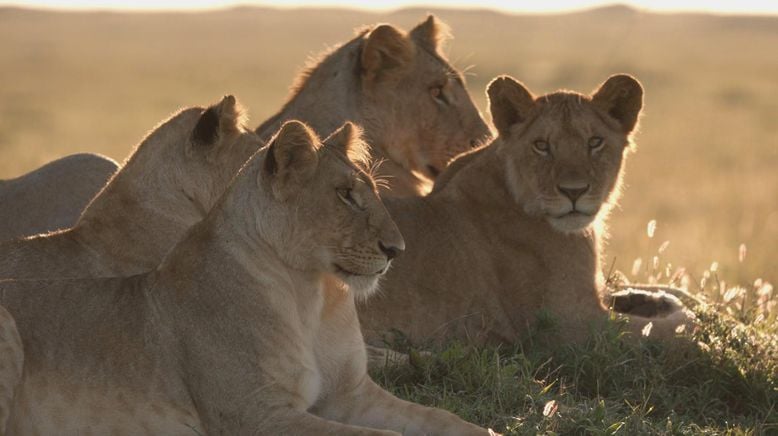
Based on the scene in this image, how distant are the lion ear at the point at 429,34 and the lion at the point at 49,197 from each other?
1952 mm

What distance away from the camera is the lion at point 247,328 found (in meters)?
4.84

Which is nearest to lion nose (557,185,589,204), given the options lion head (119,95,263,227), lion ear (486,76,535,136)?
lion ear (486,76,535,136)

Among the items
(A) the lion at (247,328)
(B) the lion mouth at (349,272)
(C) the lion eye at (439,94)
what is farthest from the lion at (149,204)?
(C) the lion eye at (439,94)

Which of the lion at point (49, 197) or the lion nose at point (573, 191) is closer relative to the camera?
the lion nose at point (573, 191)

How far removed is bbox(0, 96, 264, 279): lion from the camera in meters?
5.98

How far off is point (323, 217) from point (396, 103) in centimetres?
319

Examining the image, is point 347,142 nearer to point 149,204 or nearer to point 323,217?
point 323,217

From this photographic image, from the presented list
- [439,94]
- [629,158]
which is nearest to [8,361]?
[439,94]

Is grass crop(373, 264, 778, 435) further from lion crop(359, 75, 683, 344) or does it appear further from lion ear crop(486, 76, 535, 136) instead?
lion ear crop(486, 76, 535, 136)

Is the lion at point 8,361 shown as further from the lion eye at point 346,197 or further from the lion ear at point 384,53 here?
the lion ear at point 384,53

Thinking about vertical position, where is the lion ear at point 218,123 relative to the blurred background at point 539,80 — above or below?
above

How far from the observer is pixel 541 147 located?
6.57m

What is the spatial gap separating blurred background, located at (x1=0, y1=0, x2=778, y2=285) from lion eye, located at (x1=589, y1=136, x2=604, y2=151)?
99 cm

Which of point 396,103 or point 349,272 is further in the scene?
point 396,103
